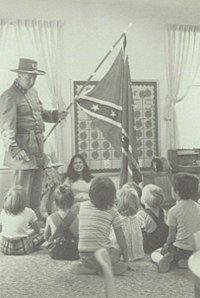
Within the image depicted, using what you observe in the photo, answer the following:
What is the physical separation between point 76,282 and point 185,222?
0.90m

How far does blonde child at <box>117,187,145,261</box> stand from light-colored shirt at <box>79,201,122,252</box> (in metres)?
0.37

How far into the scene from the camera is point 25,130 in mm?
4832

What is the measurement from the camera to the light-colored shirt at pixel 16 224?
161 inches

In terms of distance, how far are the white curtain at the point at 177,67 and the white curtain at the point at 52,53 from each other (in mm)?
1582

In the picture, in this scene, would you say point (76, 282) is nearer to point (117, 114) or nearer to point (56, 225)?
point (56, 225)

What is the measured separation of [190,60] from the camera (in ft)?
24.0

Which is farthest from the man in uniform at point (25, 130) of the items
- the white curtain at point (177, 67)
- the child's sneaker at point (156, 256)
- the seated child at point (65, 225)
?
the white curtain at point (177, 67)

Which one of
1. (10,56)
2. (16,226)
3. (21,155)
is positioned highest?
(10,56)

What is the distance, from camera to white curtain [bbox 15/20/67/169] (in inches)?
261

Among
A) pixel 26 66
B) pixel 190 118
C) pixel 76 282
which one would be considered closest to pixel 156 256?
pixel 76 282

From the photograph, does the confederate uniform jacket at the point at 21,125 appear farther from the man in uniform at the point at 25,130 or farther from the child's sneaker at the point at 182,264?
the child's sneaker at the point at 182,264

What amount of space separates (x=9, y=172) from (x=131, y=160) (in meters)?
2.33

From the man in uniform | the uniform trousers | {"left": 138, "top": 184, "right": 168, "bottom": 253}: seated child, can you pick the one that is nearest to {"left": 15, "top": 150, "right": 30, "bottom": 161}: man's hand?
the man in uniform

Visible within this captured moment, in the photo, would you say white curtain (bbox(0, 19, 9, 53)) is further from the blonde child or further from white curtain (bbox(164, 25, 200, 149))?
the blonde child
